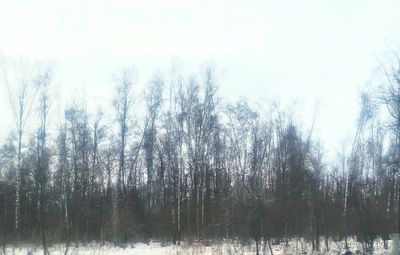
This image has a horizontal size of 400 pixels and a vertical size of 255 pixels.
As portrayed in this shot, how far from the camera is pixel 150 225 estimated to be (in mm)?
36594

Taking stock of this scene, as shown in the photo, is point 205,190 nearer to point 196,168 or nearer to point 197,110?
point 196,168

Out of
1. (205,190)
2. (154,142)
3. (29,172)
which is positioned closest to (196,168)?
(205,190)

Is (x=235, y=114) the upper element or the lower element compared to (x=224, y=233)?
upper

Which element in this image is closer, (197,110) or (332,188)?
(332,188)

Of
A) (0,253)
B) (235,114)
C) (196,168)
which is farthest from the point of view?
(235,114)

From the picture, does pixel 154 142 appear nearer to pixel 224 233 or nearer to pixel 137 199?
pixel 137 199

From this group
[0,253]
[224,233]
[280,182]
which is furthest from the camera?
[280,182]

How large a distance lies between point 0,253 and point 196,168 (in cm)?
1963

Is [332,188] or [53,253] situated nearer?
[53,253]

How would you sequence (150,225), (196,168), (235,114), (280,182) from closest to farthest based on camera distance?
(150,225), (196,168), (280,182), (235,114)

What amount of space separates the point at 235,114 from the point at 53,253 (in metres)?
25.2

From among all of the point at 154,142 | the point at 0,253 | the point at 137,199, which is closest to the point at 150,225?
the point at 137,199

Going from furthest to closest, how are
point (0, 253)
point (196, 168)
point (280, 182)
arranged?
point (280, 182) < point (196, 168) < point (0, 253)

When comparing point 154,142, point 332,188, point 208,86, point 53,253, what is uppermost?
point 208,86
